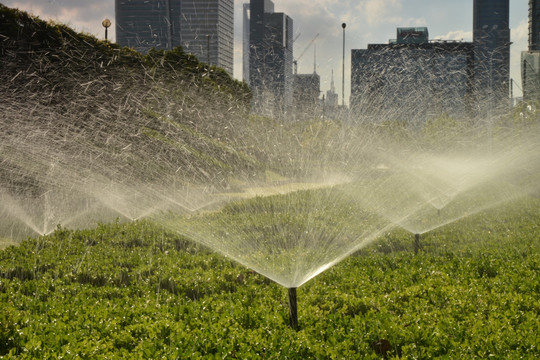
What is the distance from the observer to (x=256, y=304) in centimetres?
591

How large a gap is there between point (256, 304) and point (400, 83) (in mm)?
23733

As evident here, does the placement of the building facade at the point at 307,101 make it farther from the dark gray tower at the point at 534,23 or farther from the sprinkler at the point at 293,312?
the dark gray tower at the point at 534,23

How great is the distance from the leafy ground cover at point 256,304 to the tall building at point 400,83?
1274 cm

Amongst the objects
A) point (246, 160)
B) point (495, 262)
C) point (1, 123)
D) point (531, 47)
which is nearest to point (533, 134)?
point (246, 160)

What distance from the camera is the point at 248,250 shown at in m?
9.31

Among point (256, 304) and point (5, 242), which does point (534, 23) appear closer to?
point (5, 242)

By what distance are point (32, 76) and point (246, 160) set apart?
14465mm

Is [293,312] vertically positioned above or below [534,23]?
below

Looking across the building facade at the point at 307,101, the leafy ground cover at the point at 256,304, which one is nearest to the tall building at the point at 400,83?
the building facade at the point at 307,101

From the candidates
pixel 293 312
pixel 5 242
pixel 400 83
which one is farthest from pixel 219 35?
pixel 293 312

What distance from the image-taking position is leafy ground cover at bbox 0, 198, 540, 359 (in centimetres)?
459

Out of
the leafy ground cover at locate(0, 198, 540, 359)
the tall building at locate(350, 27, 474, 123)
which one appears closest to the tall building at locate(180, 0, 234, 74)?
the tall building at locate(350, 27, 474, 123)

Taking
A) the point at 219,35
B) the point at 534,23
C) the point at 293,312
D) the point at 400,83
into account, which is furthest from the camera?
the point at 534,23

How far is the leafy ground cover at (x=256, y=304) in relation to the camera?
4.59 meters
